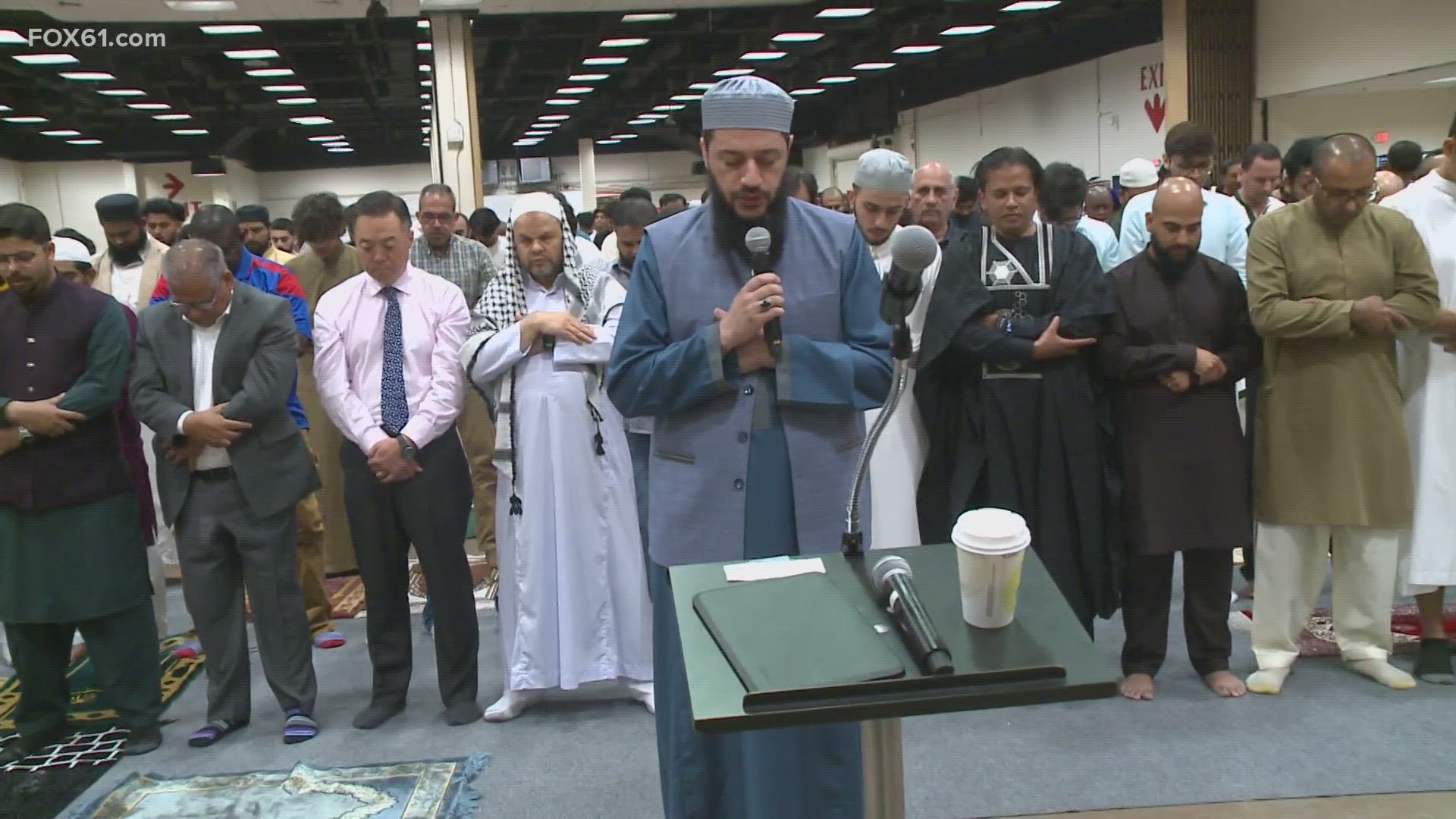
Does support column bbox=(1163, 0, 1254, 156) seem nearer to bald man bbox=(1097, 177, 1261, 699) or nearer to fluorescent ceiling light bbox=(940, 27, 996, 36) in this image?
fluorescent ceiling light bbox=(940, 27, 996, 36)

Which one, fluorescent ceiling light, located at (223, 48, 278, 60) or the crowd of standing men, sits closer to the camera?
the crowd of standing men

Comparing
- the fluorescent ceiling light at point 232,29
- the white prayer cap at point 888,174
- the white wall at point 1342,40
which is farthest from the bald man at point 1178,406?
the fluorescent ceiling light at point 232,29

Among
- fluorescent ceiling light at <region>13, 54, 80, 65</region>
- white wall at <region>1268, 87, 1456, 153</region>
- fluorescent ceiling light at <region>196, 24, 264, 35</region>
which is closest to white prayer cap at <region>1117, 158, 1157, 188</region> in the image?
white wall at <region>1268, 87, 1456, 153</region>

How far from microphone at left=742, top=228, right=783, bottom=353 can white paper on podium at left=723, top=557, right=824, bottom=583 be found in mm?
492

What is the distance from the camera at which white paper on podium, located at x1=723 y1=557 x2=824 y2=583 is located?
69.1 inches

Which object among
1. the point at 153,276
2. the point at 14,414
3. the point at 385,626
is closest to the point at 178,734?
the point at 385,626

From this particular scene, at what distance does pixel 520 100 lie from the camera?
17.7 meters

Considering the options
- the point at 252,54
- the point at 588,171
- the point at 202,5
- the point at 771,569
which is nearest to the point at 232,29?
the point at 202,5

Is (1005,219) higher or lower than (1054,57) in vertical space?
lower

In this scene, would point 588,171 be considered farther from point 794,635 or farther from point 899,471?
point 794,635

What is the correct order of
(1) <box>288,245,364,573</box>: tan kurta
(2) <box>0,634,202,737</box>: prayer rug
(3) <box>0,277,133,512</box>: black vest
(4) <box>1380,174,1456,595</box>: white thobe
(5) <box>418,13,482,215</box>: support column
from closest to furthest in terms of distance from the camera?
(3) <box>0,277,133,512</box>: black vest → (4) <box>1380,174,1456,595</box>: white thobe → (2) <box>0,634,202,737</box>: prayer rug → (1) <box>288,245,364,573</box>: tan kurta → (5) <box>418,13,482,215</box>: support column

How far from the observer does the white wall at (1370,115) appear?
1051 cm

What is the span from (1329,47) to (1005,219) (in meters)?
7.69

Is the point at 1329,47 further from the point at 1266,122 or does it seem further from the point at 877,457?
the point at 877,457
